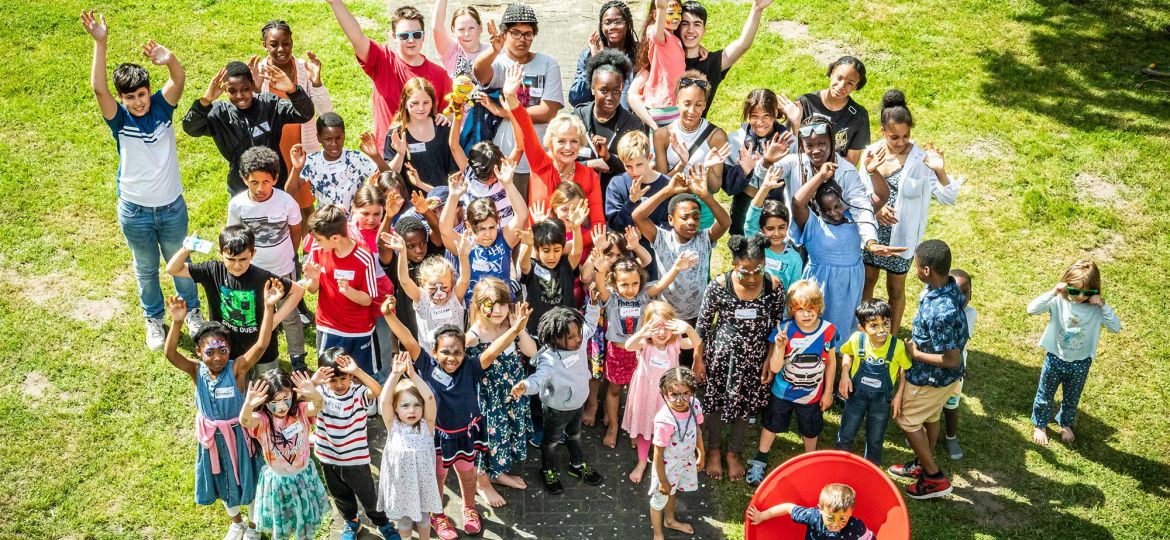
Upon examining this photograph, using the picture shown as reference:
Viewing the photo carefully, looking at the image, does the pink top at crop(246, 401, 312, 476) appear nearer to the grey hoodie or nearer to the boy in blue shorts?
the grey hoodie

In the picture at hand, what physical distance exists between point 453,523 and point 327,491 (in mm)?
1034

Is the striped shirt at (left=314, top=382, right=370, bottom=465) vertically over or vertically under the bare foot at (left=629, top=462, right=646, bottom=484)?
over

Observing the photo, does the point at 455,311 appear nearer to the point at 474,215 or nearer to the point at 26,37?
the point at 474,215

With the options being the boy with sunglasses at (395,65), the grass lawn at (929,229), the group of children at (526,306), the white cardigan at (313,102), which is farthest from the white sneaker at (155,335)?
the boy with sunglasses at (395,65)

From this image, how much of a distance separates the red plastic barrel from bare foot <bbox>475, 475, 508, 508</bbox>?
5.99ft

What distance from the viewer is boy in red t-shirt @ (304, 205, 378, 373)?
22.5 ft

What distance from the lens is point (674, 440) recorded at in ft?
21.4

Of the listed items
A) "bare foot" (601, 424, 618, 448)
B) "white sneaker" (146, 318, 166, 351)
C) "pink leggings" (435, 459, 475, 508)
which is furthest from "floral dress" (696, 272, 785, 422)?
"white sneaker" (146, 318, 166, 351)

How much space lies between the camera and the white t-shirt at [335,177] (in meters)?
7.88

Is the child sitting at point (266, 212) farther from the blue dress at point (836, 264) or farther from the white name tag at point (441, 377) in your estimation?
the blue dress at point (836, 264)

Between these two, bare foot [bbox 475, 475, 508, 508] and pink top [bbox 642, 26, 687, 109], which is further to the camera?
pink top [bbox 642, 26, 687, 109]

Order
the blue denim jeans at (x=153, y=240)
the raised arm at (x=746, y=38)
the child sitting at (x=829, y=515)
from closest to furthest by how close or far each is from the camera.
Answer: the child sitting at (x=829, y=515) → the blue denim jeans at (x=153, y=240) → the raised arm at (x=746, y=38)

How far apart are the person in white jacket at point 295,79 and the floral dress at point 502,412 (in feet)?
8.23

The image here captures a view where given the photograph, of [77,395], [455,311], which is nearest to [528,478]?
[455,311]
